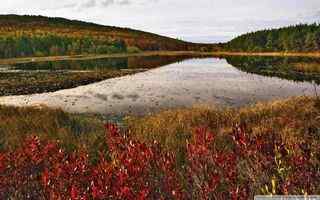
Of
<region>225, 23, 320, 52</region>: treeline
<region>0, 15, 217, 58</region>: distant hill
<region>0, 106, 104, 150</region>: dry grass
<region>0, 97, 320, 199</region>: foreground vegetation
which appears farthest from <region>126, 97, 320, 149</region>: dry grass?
<region>225, 23, 320, 52</region>: treeline

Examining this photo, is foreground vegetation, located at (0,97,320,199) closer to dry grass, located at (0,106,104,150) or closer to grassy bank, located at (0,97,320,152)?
dry grass, located at (0,106,104,150)

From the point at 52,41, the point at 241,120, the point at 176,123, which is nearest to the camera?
the point at 176,123

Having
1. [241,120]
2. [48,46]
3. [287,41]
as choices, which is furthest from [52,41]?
[241,120]

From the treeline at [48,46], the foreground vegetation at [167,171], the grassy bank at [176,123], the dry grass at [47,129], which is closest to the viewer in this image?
the foreground vegetation at [167,171]

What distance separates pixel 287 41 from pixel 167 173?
441ft

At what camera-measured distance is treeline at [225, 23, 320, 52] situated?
383ft

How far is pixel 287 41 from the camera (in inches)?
5251

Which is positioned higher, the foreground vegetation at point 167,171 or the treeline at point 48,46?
the foreground vegetation at point 167,171

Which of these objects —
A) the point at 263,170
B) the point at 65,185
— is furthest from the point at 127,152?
the point at 263,170

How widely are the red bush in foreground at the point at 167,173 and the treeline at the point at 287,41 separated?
370 ft

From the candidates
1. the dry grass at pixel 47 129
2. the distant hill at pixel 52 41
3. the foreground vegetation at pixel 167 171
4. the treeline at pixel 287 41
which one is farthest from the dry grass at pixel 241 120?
the treeline at pixel 287 41

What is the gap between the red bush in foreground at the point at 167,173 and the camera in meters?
4.07

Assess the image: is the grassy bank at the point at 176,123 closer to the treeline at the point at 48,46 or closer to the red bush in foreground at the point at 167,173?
the red bush in foreground at the point at 167,173

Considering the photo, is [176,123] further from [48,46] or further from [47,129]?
[48,46]
